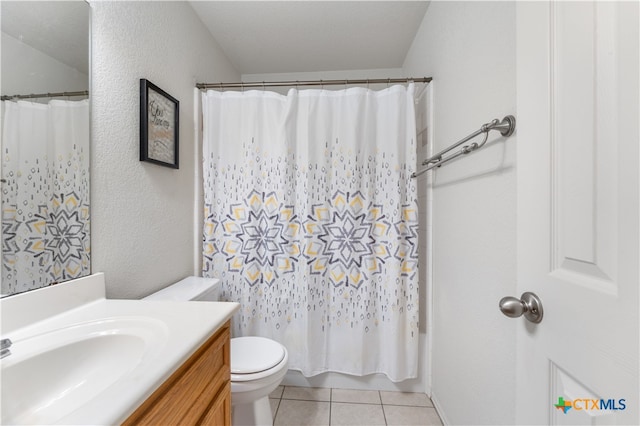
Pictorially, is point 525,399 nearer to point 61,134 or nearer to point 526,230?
point 526,230

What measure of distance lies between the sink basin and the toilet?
50cm

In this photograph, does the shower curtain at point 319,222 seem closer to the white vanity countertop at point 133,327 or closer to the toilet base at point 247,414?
the toilet base at point 247,414

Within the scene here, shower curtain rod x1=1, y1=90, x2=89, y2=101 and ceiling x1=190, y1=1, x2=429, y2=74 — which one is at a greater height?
ceiling x1=190, y1=1, x2=429, y2=74

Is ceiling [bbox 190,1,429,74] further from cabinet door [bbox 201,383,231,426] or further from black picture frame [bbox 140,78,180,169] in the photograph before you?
→ cabinet door [bbox 201,383,231,426]

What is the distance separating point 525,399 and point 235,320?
154cm

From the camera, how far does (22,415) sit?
0.57 m

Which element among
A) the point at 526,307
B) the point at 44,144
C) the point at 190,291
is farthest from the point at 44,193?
the point at 526,307

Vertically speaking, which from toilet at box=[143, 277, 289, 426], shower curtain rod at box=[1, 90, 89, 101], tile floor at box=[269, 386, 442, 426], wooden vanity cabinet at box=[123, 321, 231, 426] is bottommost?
tile floor at box=[269, 386, 442, 426]

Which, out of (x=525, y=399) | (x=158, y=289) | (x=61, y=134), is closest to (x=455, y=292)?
(x=525, y=399)

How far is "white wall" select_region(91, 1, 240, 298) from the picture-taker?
1.06 metres

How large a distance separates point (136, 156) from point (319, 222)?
100 cm

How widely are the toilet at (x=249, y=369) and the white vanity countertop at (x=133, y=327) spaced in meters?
0.35

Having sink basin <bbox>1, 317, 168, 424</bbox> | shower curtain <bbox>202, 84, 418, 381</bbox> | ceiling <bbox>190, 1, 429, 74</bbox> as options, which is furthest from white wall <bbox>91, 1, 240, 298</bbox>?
sink basin <bbox>1, 317, 168, 424</bbox>

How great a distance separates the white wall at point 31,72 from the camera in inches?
29.6
